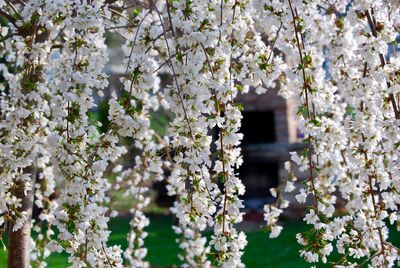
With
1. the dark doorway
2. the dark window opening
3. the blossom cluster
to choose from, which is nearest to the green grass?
the dark doorway

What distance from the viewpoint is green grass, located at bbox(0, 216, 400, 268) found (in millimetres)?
5415

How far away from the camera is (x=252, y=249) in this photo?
6.01 meters

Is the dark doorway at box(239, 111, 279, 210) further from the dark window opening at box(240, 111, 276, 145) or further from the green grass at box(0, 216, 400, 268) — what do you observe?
the green grass at box(0, 216, 400, 268)

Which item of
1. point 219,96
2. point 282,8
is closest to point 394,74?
point 282,8

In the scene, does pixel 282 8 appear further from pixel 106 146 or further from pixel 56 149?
pixel 56 149

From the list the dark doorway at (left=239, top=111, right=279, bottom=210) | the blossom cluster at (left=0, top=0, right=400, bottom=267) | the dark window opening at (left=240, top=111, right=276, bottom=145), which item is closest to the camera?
the blossom cluster at (left=0, top=0, right=400, bottom=267)

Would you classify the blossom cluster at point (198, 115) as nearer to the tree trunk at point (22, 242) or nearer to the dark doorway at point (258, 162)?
the tree trunk at point (22, 242)

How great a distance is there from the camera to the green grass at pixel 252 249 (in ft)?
17.8

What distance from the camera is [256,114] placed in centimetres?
855

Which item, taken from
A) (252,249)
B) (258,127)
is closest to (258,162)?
(258,127)

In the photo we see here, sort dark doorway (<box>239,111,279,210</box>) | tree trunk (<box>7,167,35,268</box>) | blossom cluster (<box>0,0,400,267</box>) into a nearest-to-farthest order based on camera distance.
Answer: blossom cluster (<box>0,0,400,267</box>) < tree trunk (<box>7,167,35,268</box>) < dark doorway (<box>239,111,279,210</box>)

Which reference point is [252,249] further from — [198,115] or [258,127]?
[198,115]

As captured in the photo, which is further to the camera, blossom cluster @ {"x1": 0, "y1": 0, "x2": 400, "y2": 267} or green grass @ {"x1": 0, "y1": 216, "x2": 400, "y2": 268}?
green grass @ {"x1": 0, "y1": 216, "x2": 400, "y2": 268}

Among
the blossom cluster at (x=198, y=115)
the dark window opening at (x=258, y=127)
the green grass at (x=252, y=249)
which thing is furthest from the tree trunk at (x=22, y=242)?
the dark window opening at (x=258, y=127)
